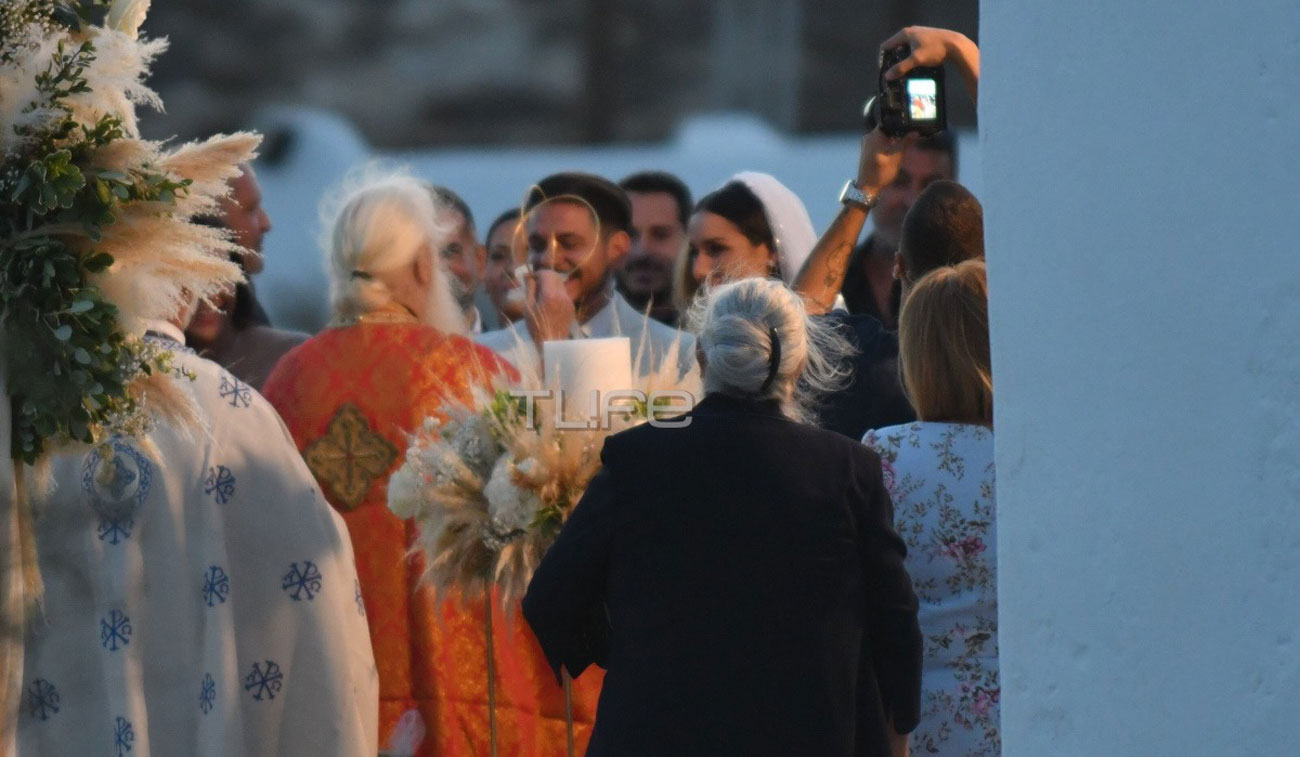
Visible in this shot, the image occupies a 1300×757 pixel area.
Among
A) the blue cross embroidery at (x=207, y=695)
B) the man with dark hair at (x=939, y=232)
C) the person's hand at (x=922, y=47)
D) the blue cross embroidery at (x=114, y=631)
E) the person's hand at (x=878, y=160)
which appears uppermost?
the person's hand at (x=922, y=47)

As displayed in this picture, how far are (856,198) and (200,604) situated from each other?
146 cm

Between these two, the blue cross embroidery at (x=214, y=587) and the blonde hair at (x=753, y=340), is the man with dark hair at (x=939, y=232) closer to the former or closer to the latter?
the blonde hair at (x=753, y=340)

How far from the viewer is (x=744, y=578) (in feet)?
10.1

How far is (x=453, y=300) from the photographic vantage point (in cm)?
483

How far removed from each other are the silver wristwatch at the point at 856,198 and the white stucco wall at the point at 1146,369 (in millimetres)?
1385

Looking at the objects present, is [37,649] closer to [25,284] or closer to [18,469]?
[18,469]

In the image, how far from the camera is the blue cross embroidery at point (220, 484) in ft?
12.4

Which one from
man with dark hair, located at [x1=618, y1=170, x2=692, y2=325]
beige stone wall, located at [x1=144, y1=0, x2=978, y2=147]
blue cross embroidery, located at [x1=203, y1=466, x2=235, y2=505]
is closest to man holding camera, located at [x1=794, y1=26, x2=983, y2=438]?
blue cross embroidery, located at [x1=203, y1=466, x2=235, y2=505]

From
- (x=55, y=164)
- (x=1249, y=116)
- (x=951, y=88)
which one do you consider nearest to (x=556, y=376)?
(x=55, y=164)

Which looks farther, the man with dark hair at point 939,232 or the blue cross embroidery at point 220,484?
the man with dark hair at point 939,232

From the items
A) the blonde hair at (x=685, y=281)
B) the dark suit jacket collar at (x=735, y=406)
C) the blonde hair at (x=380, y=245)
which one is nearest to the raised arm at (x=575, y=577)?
the dark suit jacket collar at (x=735, y=406)

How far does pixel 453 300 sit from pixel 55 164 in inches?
81.5

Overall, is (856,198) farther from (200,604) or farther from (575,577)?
(200,604)

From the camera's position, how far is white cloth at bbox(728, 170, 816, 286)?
4.86m
